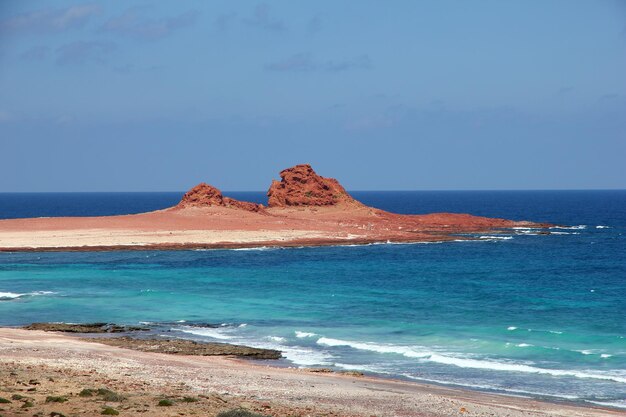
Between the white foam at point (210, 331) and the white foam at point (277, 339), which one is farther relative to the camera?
the white foam at point (210, 331)

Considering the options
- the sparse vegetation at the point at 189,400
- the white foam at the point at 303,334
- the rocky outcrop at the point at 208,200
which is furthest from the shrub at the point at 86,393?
the rocky outcrop at the point at 208,200

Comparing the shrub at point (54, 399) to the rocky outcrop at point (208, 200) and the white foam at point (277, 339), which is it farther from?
the rocky outcrop at point (208, 200)

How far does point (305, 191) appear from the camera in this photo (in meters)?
104

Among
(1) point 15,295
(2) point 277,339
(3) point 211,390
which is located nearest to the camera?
(3) point 211,390

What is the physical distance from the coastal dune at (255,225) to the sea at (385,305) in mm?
6162

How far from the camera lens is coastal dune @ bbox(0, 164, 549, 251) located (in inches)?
3169

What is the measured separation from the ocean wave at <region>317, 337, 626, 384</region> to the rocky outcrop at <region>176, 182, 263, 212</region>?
65.8 m

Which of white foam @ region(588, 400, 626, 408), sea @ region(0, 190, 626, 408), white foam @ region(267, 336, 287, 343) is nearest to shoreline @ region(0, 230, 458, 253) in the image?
sea @ region(0, 190, 626, 408)

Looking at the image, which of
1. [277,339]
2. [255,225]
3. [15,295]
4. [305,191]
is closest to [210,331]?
[277,339]

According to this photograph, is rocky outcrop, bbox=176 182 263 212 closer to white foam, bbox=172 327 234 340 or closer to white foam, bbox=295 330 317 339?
white foam, bbox=172 327 234 340

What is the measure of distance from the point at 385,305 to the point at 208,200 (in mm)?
58153

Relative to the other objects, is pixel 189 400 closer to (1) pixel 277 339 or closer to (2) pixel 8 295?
(1) pixel 277 339

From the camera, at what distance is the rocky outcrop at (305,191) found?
104 metres

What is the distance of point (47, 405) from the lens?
1902cm
